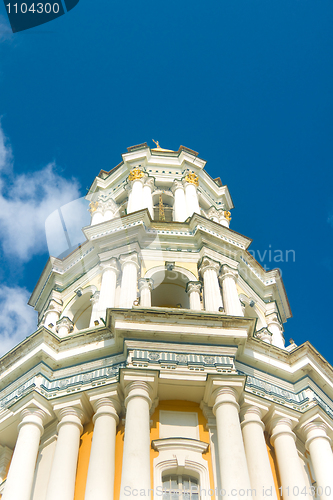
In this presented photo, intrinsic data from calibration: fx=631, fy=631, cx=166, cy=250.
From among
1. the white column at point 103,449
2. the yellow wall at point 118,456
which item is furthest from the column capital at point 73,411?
the yellow wall at point 118,456

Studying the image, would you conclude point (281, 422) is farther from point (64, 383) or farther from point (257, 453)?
point (64, 383)

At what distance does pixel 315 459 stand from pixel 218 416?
3092 millimetres

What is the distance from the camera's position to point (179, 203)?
28.1 m

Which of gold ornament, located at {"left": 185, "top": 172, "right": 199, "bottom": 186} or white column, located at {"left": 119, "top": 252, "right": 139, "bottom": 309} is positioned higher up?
gold ornament, located at {"left": 185, "top": 172, "right": 199, "bottom": 186}

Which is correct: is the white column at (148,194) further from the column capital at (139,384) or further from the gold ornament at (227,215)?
the column capital at (139,384)

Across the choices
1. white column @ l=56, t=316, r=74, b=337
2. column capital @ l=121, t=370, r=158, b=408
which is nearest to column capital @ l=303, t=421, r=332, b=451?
column capital @ l=121, t=370, r=158, b=408

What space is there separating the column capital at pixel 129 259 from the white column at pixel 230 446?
24.4ft

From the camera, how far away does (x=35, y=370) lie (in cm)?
1831

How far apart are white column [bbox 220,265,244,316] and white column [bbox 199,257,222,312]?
0.35 m

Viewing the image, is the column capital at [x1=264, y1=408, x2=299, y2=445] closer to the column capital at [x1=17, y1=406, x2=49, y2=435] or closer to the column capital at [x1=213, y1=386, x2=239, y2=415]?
the column capital at [x1=213, y1=386, x2=239, y2=415]

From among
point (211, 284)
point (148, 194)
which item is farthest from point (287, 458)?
point (148, 194)

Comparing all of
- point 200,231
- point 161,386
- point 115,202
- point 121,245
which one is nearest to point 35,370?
point 161,386

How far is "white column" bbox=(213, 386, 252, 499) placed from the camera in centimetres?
1420

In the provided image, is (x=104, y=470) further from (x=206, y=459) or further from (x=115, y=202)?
(x=115, y=202)
